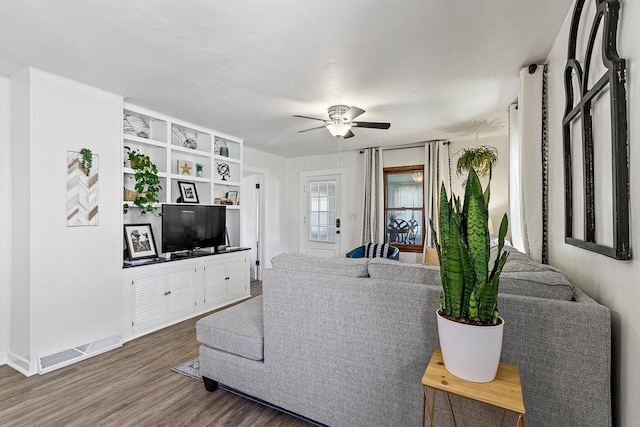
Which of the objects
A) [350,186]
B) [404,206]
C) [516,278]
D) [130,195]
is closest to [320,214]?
[350,186]

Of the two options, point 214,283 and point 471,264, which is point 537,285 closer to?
point 471,264

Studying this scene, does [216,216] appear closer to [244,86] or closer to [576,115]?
[244,86]

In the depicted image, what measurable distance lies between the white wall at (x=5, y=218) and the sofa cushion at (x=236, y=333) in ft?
6.20

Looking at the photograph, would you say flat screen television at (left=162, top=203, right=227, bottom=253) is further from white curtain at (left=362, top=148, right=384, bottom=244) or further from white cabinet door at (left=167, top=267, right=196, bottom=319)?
white curtain at (left=362, top=148, right=384, bottom=244)

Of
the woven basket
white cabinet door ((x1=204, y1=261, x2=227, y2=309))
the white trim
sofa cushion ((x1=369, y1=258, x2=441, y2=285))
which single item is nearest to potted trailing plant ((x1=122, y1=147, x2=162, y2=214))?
the woven basket

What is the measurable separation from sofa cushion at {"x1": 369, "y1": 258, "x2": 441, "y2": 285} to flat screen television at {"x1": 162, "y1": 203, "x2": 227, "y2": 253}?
2639mm

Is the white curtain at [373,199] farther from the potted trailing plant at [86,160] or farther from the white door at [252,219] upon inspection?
the potted trailing plant at [86,160]

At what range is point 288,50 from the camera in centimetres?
213

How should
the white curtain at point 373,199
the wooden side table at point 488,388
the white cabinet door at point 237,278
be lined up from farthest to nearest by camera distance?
the white curtain at point 373,199, the white cabinet door at point 237,278, the wooden side table at point 488,388

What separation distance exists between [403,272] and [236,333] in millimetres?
1132

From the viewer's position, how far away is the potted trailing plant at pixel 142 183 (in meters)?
3.19

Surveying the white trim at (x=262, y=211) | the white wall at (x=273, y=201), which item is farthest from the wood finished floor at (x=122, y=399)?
the white wall at (x=273, y=201)

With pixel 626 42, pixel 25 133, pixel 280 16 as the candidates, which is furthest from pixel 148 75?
pixel 626 42

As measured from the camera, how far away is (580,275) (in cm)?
160
